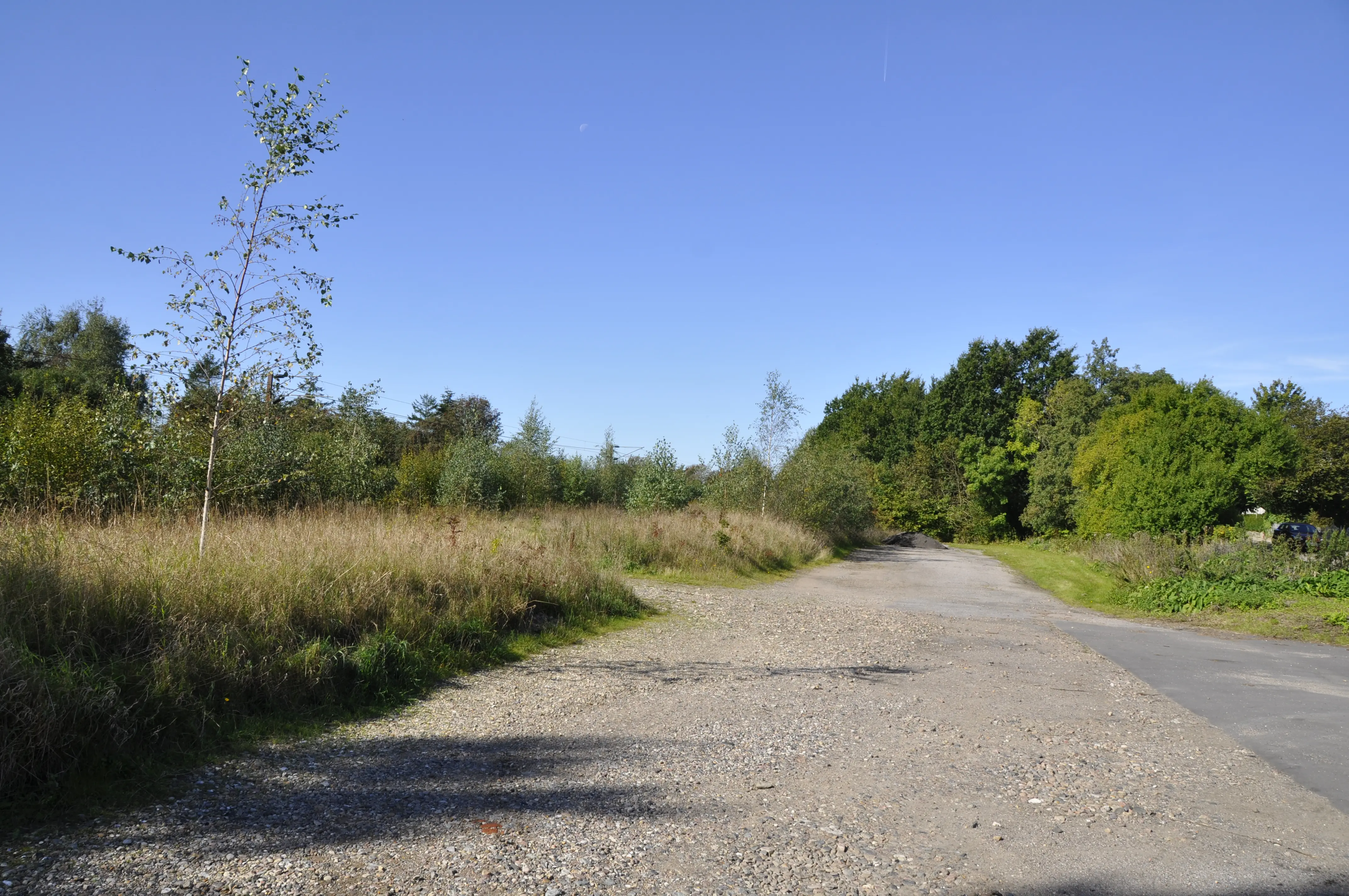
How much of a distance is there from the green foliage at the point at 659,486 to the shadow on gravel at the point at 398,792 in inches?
819

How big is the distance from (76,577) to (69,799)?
7.52ft

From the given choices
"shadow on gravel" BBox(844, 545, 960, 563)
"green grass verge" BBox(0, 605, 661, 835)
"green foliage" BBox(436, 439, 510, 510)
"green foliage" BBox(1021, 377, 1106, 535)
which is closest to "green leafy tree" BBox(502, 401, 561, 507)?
"green foliage" BBox(436, 439, 510, 510)

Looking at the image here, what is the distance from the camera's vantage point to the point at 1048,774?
546 centimetres

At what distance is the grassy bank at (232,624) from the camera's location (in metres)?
4.57

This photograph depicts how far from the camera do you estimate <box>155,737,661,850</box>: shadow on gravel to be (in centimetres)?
400

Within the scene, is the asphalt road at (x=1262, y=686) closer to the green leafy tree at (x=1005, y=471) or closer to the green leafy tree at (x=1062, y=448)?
the green leafy tree at (x=1062, y=448)

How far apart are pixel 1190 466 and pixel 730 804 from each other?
71.8ft

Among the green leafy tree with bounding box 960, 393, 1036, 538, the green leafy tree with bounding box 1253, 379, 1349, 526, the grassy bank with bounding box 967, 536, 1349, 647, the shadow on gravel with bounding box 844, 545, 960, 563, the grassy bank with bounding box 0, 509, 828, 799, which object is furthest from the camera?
the green leafy tree with bounding box 960, 393, 1036, 538

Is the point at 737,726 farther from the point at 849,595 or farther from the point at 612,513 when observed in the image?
the point at 612,513

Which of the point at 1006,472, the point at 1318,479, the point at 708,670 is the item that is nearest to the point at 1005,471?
the point at 1006,472

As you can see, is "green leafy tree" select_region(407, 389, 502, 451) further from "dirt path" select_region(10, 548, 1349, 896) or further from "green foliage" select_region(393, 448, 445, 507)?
"dirt path" select_region(10, 548, 1349, 896)

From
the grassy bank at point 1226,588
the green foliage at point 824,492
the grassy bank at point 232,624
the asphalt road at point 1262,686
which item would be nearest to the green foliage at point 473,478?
the green foliage at point 824,492

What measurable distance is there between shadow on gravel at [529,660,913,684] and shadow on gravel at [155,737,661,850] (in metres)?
2.46

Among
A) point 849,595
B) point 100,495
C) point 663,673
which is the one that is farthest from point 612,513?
point 663,673
